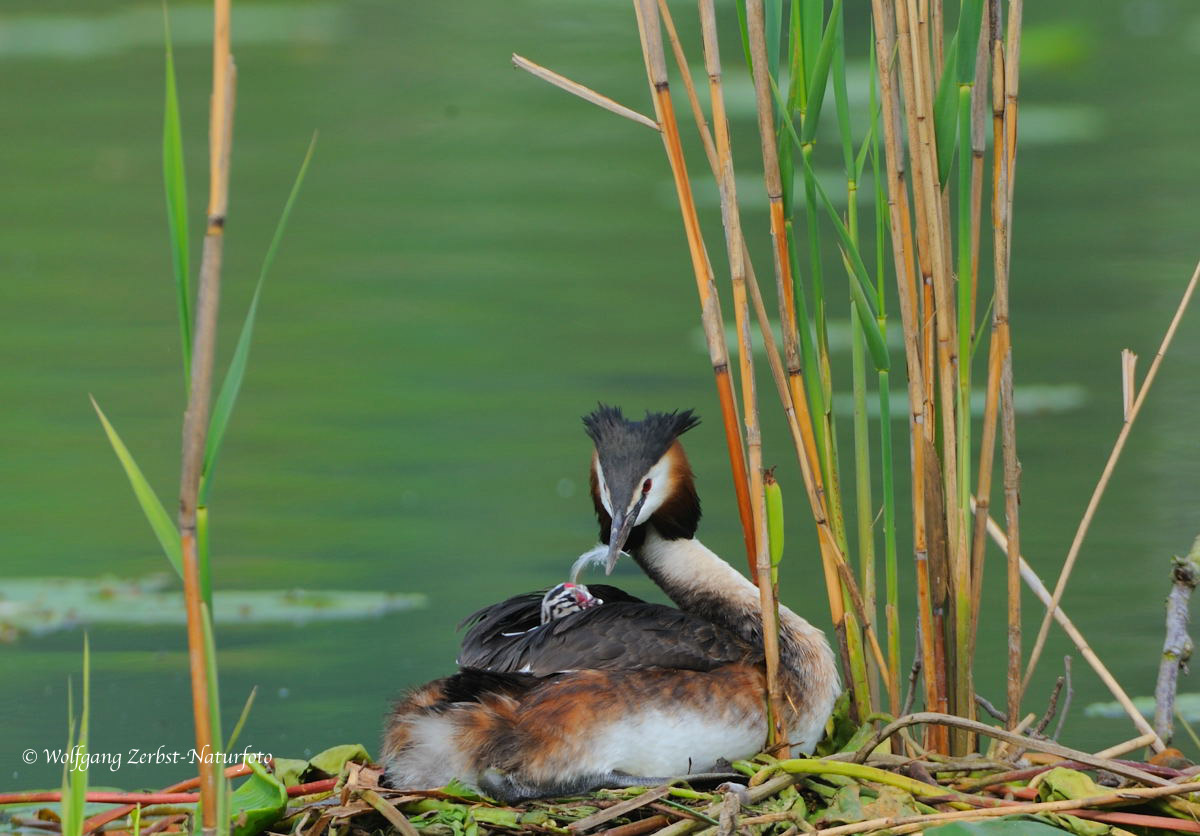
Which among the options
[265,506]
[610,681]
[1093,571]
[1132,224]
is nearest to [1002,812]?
[610,681]

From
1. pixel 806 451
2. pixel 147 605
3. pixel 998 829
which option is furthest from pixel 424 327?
pixel 998 829

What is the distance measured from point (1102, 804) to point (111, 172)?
6.33 m

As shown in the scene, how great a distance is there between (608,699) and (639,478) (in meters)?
0.45

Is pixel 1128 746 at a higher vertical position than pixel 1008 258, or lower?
lower

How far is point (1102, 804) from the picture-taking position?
2473 mm

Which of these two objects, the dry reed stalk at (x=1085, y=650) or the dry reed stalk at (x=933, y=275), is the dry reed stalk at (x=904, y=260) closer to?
the dry reed stalk at (x=933, y=275)

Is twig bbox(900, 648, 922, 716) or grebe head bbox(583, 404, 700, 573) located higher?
grebe head bbox(583, 404, 700, 573)

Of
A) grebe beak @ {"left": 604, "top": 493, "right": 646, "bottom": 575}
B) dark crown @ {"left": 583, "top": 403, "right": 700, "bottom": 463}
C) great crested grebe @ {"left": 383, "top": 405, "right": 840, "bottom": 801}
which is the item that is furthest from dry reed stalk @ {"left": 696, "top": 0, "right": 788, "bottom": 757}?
dark crown @ {"left": 583, "top": 403, "right": 700, "bottom": 463}

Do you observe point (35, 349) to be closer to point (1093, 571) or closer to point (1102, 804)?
point (1093, 571)

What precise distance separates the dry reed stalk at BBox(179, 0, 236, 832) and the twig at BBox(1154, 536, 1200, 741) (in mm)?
1582

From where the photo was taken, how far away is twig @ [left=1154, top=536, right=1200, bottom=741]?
112 inches

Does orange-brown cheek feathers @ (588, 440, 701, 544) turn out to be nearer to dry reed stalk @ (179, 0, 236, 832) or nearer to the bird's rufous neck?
the bird's rufous neck

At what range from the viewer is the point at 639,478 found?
3080 mm

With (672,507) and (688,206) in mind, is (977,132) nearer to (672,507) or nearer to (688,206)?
(688,206)
